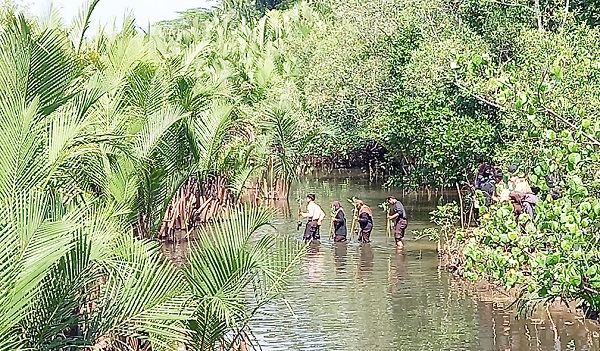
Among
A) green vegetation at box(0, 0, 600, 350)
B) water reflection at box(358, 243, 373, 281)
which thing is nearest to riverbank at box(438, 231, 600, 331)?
green vegetation at box(0, 0, 600, 350)

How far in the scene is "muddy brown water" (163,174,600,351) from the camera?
11.4 metres

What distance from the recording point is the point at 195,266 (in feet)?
26.1

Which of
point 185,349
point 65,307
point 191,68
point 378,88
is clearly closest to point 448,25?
point 378,88

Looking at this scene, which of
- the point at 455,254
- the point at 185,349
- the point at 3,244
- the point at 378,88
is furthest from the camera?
the point at 378,88

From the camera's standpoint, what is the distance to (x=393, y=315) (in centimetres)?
1303

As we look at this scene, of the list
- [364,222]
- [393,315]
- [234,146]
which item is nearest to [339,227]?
[364,222]

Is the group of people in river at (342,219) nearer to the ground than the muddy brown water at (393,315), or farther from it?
farther from it

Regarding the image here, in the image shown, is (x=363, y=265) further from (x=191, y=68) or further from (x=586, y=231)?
(x=586, y=231)

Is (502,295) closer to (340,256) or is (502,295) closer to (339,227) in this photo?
(340,256)

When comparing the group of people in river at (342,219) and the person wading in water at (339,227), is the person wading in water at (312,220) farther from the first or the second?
the person wading in water at (339,227)

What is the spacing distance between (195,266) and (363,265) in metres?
9.35

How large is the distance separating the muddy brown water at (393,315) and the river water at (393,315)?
0.01 meters

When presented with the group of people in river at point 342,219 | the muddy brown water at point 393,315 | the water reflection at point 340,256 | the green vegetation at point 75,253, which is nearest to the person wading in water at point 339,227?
the group of people in river at point 342,219

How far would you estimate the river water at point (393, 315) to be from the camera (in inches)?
450
